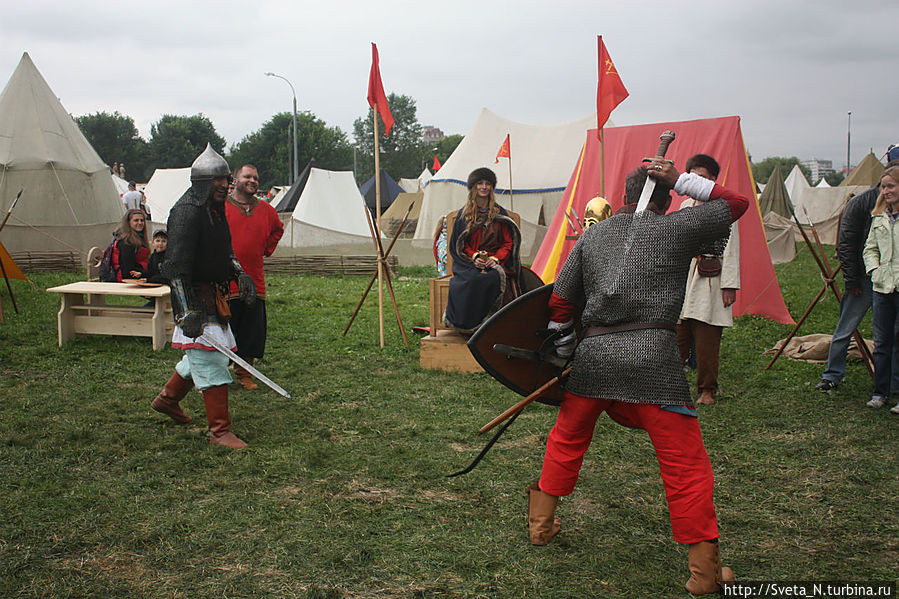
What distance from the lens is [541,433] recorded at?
13.9ft

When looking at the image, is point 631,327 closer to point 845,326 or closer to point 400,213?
point 845,326

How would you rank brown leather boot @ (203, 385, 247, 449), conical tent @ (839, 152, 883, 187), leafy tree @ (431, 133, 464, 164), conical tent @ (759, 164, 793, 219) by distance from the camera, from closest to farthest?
1. brown leather boot @ (203, 385, 247, 449)
2. conical tent @ (759, 164, 793, 219)
3. conical tent @ (839, 152, 883, 187)
4. leafy tree @ (431, 133, 464, 164)

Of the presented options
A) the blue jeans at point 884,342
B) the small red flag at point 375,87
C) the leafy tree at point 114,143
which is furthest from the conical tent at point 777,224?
the leafy tree at point 114,143

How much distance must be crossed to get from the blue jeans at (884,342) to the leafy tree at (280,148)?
5408 centimetres

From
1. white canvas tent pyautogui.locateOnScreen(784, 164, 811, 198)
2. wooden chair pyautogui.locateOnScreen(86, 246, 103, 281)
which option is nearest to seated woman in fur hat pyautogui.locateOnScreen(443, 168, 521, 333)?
wooden chair pyautogui.locateOnScreen(86, 246, 103, 281)

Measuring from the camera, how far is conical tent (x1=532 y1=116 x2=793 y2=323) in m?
8.29

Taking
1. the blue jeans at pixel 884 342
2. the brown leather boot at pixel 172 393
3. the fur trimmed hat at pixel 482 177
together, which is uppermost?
the fur trimmed hat at pixel 482 177

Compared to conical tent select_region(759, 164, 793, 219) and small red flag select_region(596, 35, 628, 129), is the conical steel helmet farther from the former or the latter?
conical tent select_region(759, 164, 793, 219)

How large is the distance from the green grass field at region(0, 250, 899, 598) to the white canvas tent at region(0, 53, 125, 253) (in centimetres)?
1022

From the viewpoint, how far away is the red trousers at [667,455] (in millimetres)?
2371

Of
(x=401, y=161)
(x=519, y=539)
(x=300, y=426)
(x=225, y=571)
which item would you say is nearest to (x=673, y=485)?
(x=519, y=539)

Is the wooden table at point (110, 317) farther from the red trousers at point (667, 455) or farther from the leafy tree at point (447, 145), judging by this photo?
the leafy tree at point (447, 145)

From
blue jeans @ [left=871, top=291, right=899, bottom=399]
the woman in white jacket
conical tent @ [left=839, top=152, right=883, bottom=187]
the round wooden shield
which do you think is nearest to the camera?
the round wooden shield

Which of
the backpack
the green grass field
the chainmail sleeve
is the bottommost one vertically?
the green grass field
